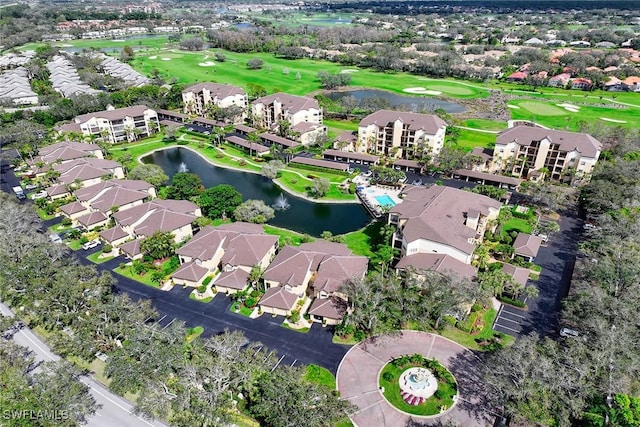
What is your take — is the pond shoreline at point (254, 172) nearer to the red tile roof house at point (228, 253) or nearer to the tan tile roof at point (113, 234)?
the red tile roof house at point (228, 253)

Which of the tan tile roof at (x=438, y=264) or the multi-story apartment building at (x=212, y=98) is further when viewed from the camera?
the multi-story apartment building at (x=212, y=98)

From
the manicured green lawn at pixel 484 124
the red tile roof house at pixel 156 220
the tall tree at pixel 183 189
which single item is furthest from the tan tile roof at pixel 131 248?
the manicured green lawn at pixel 484 124

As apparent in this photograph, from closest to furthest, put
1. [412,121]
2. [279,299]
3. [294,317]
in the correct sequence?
[294,317], [279,299], [412,121]

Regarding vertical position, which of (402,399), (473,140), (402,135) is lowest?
(402,399)

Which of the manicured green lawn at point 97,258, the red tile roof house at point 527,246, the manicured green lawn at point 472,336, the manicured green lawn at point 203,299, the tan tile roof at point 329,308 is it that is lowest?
the manicured green lawn at point 97,258

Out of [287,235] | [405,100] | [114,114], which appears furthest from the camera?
[405,100]

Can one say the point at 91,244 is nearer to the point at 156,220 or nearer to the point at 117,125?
the point at 156,220

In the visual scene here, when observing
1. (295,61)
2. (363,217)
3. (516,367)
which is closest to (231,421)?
(516,367)

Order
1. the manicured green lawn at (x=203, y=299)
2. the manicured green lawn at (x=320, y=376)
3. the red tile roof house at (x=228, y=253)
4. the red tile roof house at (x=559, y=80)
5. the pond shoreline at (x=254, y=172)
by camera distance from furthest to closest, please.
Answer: the red tile roof house at (x=559, y=80) < the pond shoreline at (x=254, y=172) < the red tile roof house at (x=228, y=253) < the manicured green lawn at (x=203, y=299) < the manicured green lawn at (x=320, y=376)

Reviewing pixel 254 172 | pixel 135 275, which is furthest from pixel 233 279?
pixel 254 172
